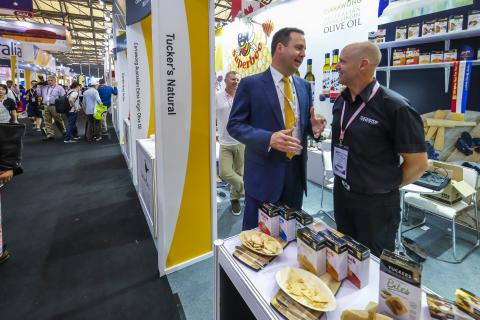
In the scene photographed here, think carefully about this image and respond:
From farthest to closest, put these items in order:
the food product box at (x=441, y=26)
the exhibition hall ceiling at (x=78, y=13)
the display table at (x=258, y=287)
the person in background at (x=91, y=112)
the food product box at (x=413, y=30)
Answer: the exhibition hall ceiling at (x=78, y=13) < the person in background at (x=91, y=112) < the food product box at (x=413, y=30) < the food product box at (x=441, y=26) < the display table at (x=258, y=287)

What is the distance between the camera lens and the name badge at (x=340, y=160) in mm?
1571

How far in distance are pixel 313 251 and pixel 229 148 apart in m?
2.48

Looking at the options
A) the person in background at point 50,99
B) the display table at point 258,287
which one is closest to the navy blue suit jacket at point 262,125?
the display table at point 258,287

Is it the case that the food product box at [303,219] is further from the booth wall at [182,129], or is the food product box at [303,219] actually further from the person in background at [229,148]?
the person in background at [229,148]

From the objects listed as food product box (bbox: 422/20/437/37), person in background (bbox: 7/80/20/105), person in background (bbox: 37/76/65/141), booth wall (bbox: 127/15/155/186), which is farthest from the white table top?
person in background (bbox: 7/80/20/105)

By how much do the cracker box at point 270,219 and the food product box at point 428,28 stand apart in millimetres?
2871

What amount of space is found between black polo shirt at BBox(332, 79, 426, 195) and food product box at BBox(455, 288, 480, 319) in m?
0.71

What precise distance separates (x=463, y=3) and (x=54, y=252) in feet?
15.3

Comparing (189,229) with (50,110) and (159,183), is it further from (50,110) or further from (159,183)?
(50,110)

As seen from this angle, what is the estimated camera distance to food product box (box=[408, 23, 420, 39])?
3052 millimetres

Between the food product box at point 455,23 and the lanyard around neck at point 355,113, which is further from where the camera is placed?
the food product box at point 455,23

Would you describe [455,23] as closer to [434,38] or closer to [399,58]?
[434,38]

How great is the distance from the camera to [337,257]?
953mm

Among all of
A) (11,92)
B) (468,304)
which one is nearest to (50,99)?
(11,92)
